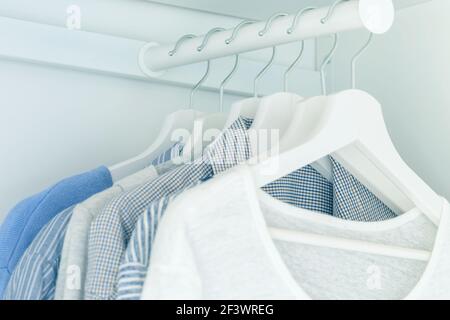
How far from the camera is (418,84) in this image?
119 centimetres

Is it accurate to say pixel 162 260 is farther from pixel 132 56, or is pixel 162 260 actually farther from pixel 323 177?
pixel 132 56

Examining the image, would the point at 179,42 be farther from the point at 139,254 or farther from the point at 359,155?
the point at 139,254

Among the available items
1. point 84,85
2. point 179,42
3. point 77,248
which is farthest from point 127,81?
point 77,248

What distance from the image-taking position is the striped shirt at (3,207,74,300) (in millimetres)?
802

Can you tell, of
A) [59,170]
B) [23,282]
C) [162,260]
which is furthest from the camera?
[59,170]

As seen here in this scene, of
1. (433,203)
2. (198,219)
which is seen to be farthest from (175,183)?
(433,203)

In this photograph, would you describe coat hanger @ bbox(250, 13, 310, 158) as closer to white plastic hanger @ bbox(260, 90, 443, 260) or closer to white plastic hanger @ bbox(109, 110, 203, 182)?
white plastic hanger @ bbox(260, 90, 443, 260)

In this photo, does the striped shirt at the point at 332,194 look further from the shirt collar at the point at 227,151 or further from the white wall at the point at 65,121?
the white wall at the point at 65,121

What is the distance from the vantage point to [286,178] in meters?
0.97

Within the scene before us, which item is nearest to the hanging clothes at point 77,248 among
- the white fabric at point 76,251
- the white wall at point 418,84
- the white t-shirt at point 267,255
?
the white fabric at point 76,251

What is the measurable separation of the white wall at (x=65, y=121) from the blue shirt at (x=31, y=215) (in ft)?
0.78

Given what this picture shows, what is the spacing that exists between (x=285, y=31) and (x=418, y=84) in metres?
0.31

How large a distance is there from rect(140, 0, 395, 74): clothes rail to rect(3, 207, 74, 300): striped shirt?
30 centimetres
